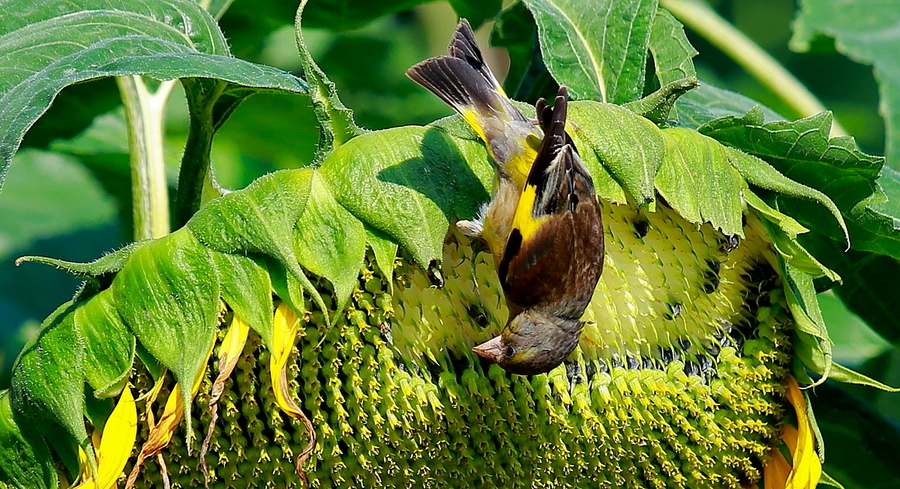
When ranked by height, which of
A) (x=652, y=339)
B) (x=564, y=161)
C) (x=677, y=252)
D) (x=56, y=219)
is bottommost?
(x=56, y=219)

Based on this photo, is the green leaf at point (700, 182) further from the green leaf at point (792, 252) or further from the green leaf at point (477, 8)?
the green leaf at point (477, 8)

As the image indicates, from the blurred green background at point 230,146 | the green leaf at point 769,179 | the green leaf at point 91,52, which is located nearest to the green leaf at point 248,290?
the green leaf at point 91,52

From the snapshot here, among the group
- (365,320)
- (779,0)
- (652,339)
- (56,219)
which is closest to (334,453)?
(365,320)

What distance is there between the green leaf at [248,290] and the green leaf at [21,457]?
0.31 metres

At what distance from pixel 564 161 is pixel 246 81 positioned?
15.3 inches

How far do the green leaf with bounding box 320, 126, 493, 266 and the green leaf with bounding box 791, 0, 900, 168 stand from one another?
1.36 meters

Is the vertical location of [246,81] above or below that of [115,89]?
above

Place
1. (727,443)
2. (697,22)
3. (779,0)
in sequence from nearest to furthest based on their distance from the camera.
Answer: (727,443), (697,22), (779,0)

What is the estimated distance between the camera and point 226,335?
1.20m

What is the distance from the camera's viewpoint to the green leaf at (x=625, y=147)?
4.02 ft

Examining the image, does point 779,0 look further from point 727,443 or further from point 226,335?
point 226,335

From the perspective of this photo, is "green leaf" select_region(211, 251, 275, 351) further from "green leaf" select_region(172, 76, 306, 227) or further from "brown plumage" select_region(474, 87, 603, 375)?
"green leaf" select_region(172, 76, 306, 227)

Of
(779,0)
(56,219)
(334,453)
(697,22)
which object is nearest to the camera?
(334,453)

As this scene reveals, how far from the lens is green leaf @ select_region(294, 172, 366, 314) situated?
119 cm
